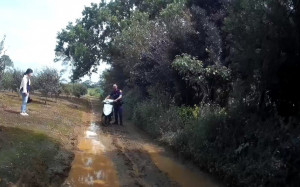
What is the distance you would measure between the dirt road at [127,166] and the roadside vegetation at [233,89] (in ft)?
1.78

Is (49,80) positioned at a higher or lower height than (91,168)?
higher

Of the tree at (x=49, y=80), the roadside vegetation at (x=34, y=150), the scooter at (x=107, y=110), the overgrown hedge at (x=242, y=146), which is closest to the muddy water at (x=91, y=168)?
the roadside vegetation at (x=34, y=150)

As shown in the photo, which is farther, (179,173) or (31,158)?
(179,173)

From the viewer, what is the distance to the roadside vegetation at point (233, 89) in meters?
7.80

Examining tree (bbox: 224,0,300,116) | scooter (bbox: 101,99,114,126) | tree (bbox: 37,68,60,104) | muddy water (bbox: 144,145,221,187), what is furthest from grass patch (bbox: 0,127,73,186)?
tree (bbox: 37,68,60,104)

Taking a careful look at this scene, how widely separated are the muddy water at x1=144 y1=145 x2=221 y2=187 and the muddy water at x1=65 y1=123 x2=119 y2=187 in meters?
1.50

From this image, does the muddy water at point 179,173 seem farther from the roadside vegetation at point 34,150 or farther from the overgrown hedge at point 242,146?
the roadside vegetation at point 34,150

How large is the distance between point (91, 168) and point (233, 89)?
5728mm

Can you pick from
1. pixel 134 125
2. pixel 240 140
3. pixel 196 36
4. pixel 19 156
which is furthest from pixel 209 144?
pixel 134 125

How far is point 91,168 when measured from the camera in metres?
9.32

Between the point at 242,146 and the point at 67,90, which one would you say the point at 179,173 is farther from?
the point at 67,90

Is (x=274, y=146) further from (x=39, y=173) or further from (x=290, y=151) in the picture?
(x=39, y=173)

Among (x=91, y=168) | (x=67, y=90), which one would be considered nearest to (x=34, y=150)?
(x=91, y=168)

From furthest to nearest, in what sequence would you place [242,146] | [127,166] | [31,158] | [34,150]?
1. [127,166]
2. [34,150]
3. [242,146]
4. [31,158]
